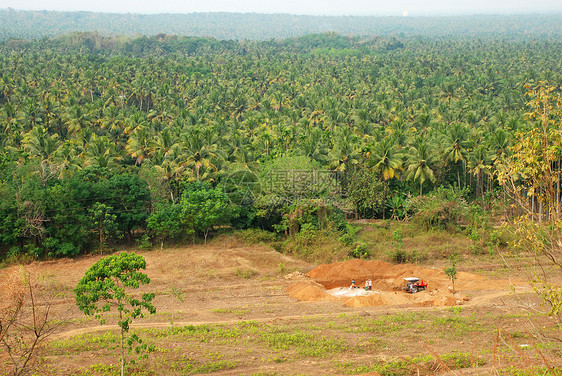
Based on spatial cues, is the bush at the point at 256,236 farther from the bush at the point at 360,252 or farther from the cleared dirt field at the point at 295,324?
the bush at the point at 360,252

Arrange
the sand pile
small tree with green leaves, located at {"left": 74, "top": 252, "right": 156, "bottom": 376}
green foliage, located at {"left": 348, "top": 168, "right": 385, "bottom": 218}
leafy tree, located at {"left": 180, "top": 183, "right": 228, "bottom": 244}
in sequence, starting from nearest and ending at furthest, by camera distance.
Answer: small tree with green leaves, located at {"left": 74, "top": 252, "right": 156, "bottom": 376} < the sand pile < leafy tree, located at {"left": 180, "top": 183, "right": 228, "bottom": 244} < green foliage, located at {"left": 348, "top": 168, "right": 385, "bottom": 218}

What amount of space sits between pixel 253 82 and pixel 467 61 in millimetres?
59393

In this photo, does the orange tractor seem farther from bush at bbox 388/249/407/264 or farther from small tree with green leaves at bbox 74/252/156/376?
small tree with green leaves at bbox 74/252/156/376

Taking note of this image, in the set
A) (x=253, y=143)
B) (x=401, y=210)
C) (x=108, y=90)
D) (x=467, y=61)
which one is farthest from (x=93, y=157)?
(x=467, y=61)

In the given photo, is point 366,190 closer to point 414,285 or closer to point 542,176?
point 414,285

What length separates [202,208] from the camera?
38344 mm

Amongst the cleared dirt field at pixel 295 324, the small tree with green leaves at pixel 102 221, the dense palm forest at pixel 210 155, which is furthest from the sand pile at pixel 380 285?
the small tree with green leaves at pixel 102 221

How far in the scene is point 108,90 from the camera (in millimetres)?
85688

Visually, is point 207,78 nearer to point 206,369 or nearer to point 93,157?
point 93,157

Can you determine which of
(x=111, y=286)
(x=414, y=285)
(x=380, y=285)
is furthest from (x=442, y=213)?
(x=111, y=286)

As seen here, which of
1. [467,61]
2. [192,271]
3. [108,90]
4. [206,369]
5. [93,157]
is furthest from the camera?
[467,61]

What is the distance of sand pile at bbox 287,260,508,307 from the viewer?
90.5 ft

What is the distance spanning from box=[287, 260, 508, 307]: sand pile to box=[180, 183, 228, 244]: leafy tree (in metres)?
9.10

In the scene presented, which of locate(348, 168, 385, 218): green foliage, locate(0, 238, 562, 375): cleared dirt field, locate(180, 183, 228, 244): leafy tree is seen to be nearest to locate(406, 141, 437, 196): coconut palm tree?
locate(348, 168, 385, 218): green foliage
